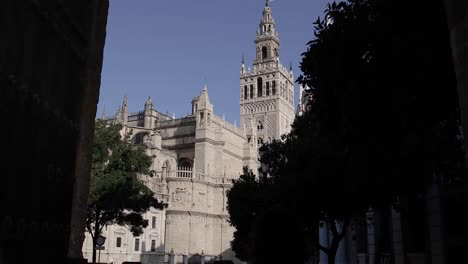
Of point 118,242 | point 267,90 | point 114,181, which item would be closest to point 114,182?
point 114,181

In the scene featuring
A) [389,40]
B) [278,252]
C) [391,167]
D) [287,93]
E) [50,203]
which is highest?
[287,93]

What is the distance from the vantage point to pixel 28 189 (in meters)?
7.87

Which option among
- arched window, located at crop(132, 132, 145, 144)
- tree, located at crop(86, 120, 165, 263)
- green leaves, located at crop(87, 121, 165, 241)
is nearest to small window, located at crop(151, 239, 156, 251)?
arched window, located at crop(132, 132, 145, 144)

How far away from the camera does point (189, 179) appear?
6231 centimetres

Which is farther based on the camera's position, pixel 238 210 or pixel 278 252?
pixel 238 210

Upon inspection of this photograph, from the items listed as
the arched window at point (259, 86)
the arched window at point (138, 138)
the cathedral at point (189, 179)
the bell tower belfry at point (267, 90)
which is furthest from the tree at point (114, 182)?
the arched window at point (259, 86)

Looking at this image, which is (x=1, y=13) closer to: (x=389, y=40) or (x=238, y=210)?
(x=389, y=40)

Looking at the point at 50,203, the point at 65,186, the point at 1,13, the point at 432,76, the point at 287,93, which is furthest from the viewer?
the point at 287,93

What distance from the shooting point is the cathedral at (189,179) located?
179ft

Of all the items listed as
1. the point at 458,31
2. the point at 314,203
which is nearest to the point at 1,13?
the point at 458,31

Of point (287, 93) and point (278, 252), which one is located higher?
point (287, 93)

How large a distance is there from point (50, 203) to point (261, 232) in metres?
6.70

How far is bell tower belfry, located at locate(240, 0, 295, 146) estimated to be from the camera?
10006 centimetres

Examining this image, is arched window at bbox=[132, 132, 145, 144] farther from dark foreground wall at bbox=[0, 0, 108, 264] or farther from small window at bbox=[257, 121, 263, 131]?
dark foreground wall at bbox=[0, 0, 108, 264]
